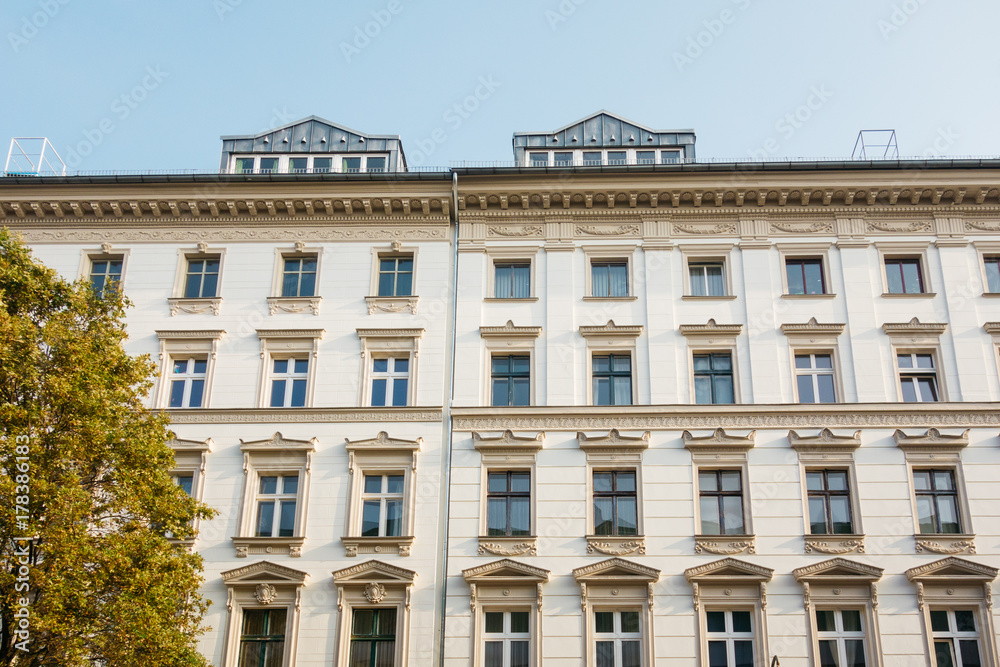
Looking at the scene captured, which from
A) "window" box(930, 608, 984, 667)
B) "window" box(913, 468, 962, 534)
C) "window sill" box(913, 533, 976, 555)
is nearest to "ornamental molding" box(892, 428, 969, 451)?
"window" box(913, 468, 962, 534)

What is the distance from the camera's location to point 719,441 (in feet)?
84.6

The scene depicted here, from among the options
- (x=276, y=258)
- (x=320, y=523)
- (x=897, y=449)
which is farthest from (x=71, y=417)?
(x=897, y=449)

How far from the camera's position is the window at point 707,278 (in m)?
28.5

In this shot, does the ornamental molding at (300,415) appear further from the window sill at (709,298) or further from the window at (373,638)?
the window sill at (709,298)

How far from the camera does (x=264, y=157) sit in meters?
34.7

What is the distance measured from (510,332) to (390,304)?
370cm

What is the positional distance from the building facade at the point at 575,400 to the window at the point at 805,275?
0.09 meters

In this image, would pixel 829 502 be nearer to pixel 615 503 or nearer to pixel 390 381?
pixel 615 503

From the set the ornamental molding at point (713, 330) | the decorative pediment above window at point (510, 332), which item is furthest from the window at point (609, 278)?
the decorative pediment above window at point (510, 332)

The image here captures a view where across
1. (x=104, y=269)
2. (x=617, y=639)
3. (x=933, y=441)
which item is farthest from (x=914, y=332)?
(x=104, y=269)

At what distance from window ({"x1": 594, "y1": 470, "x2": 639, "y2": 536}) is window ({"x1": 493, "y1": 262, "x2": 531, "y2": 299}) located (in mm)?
6057

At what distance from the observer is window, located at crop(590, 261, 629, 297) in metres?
28.6

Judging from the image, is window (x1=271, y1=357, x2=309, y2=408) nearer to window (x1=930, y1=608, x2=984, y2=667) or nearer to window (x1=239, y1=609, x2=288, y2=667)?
window (x1=239, y1=609, x2=288, y2=667)

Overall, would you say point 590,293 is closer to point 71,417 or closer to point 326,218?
point 326,218
